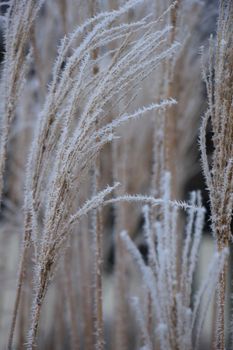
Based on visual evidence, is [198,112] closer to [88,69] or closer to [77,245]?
[77,245]

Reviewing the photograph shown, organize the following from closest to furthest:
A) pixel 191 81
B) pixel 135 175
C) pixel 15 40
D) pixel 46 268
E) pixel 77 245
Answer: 1. pixel 46 268
2. pixel 15 40
3. pixel 77 245
4. pixel 191 81
5. pixel 135 175

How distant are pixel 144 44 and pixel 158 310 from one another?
56cm

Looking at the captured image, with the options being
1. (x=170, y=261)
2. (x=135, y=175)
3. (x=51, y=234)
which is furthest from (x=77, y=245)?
(x=170, y=261)

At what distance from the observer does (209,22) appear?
1.97 m

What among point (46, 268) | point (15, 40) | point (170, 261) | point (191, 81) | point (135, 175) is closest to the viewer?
point (170, 261)

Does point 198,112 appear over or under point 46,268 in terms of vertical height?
over

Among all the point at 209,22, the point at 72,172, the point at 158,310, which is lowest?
the point at 158,310

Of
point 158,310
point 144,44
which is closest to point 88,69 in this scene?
point 144,44

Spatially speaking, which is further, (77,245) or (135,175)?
(135,175)

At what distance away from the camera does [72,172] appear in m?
1.08

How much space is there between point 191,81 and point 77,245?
82 cm

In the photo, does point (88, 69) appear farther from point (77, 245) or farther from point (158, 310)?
point (77, 245)

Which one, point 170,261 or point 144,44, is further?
point 144,44

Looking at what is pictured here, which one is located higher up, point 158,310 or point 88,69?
point 88,69
